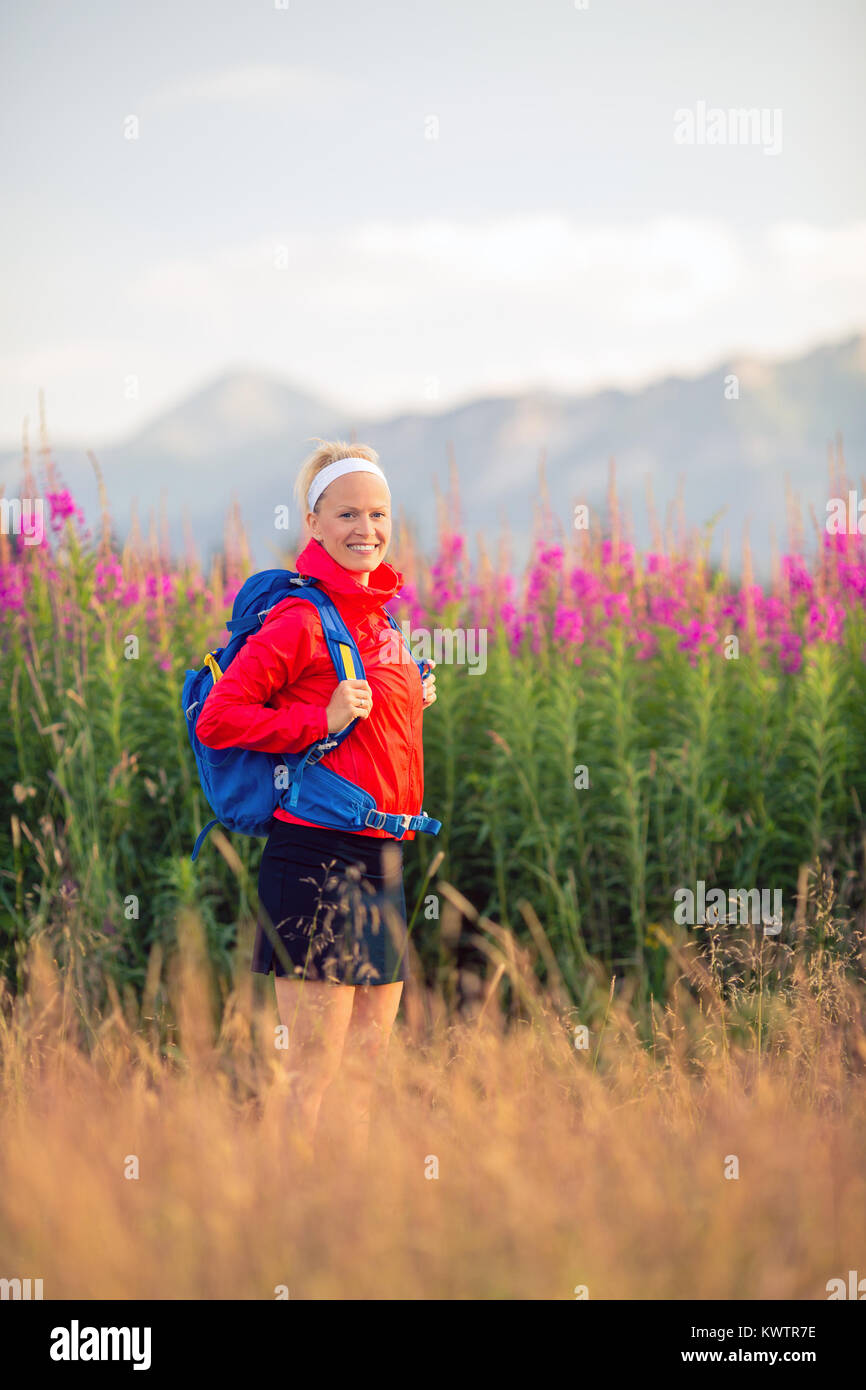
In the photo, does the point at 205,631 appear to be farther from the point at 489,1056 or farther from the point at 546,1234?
the point at 546,1234

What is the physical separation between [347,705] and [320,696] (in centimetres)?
17

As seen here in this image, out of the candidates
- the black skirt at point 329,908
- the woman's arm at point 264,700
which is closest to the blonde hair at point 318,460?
the woman's arm at point 264,700

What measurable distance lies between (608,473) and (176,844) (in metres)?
2.99

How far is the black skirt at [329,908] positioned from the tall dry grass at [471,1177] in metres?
0.29

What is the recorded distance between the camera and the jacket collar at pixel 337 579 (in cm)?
286

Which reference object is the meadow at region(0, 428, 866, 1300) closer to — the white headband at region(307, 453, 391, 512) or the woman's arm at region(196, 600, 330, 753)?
the woman's arm at region(196, 600, 330, 753)

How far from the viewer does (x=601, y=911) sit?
500cm

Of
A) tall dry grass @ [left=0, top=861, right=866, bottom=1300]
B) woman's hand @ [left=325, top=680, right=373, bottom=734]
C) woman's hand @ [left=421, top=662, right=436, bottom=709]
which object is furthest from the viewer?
woman's hand @ [left=421, top=662, right=436, bottom=709]

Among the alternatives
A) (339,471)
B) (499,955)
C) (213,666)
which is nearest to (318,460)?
(339,471)

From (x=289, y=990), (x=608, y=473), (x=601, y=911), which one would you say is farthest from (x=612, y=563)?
(x=289, y=990)

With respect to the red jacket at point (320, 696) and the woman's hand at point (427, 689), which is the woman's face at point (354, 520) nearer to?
the red jacket at point (320, 696)

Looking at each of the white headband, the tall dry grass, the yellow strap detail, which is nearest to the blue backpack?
the yellow strap detail

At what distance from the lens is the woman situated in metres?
2.77
